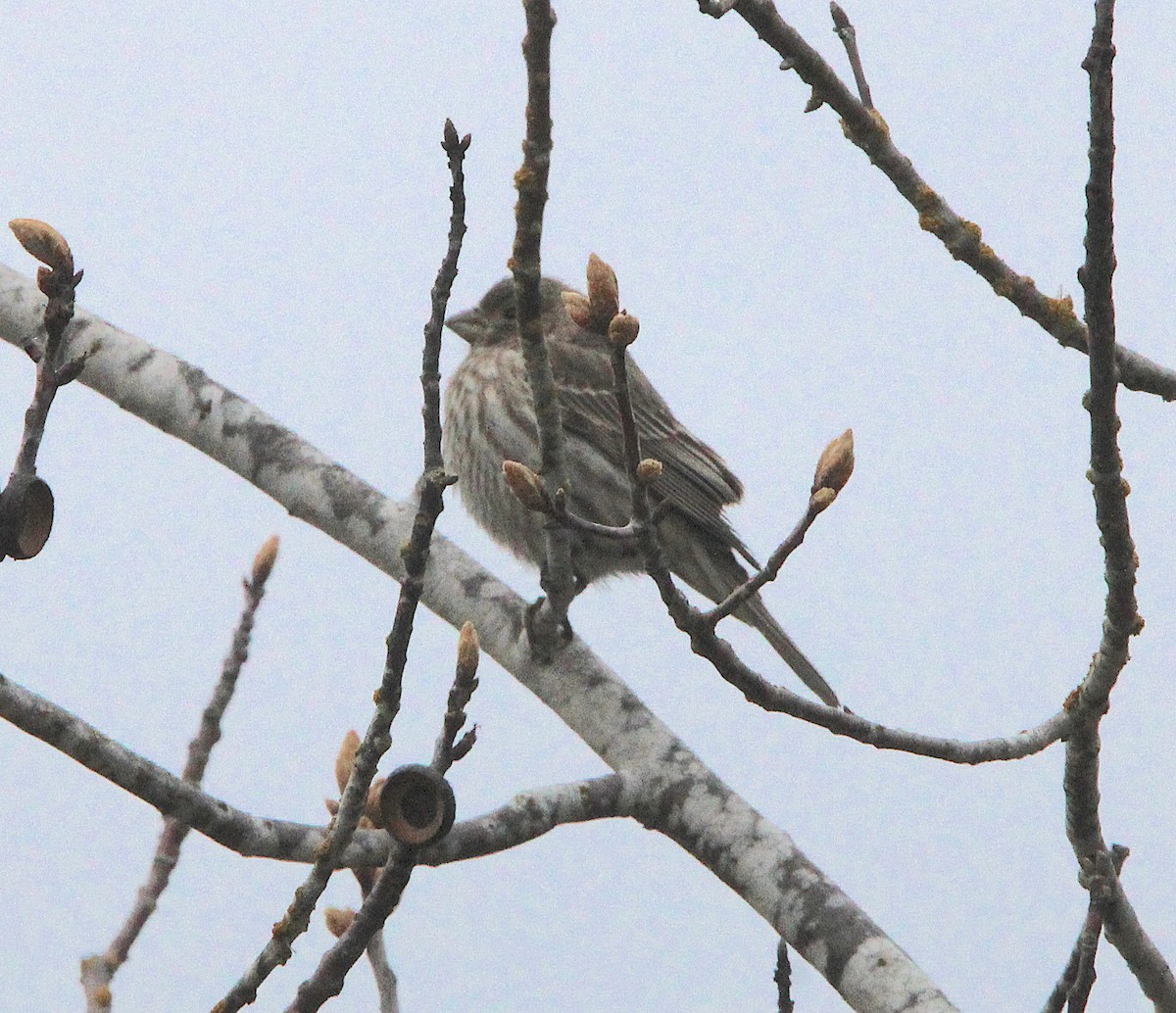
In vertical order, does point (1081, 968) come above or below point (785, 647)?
below

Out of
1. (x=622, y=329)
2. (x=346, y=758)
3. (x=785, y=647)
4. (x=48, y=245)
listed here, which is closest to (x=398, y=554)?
(x=346, y=758)

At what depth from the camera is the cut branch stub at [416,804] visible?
8.85ft

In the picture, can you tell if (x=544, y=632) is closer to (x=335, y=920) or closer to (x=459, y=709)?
(x=335, y=920)

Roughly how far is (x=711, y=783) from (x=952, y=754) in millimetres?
782

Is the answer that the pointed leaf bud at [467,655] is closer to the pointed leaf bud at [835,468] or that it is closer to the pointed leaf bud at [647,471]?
the pointed leaf bud at [647,471]

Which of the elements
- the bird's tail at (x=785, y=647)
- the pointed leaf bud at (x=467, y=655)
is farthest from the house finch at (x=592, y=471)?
the pointed leaf bud at (x=467, y=655)

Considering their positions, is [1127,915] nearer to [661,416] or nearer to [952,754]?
[952,754]

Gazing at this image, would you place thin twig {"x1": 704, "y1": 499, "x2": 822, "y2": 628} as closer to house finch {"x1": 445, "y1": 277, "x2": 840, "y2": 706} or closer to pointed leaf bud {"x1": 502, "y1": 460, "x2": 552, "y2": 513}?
pointed leaf bud {"x1": 502, "y1": 460, "x2": 552, "y2": 513}

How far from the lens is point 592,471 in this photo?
6.27 metres

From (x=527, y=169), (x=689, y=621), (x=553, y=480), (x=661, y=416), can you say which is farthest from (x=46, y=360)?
(x=661, y=416)

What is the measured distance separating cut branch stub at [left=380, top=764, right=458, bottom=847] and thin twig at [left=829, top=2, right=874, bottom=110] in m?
1.95

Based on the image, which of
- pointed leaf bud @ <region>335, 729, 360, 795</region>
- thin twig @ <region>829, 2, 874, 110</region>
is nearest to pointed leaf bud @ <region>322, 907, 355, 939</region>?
pointed leaf bud @ <region>335, 729, 360, 795</region>

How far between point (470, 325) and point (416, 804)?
4534 mm

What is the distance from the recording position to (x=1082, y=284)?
284cm
